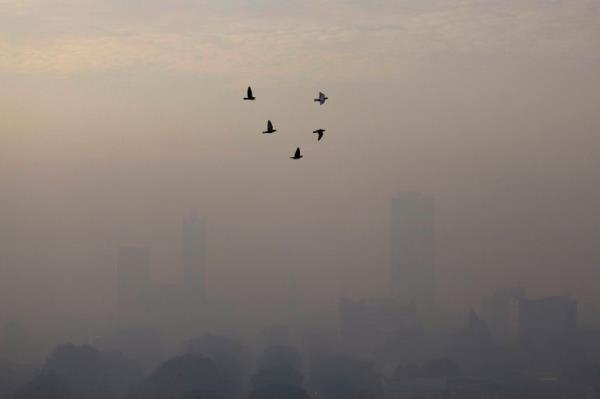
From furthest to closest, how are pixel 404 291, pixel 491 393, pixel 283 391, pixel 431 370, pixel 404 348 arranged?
pixel 404 291 < pixel 404 348 < pixel 431 370 < pixel 491 393 < pixel 283 391

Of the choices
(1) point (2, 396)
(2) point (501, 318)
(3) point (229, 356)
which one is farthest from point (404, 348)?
(1) point (2, 396)

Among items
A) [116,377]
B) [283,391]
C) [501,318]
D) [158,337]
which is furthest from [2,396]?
[501,318]

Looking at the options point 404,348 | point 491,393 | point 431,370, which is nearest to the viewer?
point 491,393

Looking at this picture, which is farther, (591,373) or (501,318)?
(501,318)

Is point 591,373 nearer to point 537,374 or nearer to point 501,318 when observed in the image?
point 537,374

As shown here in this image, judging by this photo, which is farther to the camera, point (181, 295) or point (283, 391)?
point (181, 295)

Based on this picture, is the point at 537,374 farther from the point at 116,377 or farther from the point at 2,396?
the point at 2,396

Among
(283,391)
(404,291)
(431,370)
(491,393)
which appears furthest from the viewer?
(404,291)

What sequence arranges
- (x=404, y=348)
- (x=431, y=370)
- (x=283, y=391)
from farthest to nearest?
(x=404, y=348), (x=431, y=370), (x=283, y=391)

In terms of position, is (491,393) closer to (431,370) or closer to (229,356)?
(431,370)
